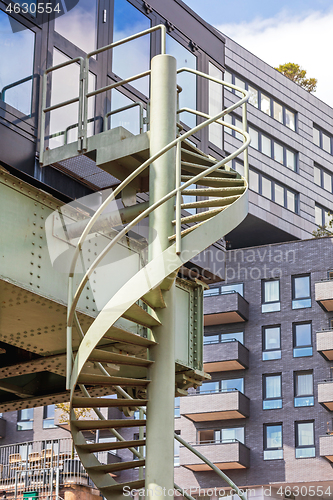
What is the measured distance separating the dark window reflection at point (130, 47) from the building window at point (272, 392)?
32.6m

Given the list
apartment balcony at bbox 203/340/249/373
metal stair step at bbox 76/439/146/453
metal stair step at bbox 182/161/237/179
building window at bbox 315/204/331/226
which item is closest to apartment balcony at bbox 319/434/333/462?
apartment balcony at bbox 203/340/249/373

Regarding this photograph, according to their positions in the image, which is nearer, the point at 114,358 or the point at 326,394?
the point at 114,358

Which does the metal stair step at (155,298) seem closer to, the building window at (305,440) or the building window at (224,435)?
the building window at (305,440)

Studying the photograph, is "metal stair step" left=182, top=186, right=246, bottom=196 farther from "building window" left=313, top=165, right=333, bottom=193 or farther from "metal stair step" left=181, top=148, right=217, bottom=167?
"building window" left=313, top=165, right=333, bottom=193

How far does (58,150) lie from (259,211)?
3997cm

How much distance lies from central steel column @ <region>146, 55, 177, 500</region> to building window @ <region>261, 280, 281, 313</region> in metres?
36.2

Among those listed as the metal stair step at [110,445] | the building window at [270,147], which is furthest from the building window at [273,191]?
the metal stair step at [110,445]

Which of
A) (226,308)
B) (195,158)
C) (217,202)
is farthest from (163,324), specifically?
(226,308)

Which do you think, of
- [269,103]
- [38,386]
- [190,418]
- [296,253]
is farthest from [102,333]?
[269,103]

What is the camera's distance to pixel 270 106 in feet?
189

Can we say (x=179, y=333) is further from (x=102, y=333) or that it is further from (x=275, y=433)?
(x=275, y=433)

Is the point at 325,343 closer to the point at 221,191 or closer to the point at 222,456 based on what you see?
the point at 222,456

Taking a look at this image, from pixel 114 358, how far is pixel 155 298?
122cm

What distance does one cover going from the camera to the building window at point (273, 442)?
147ft
